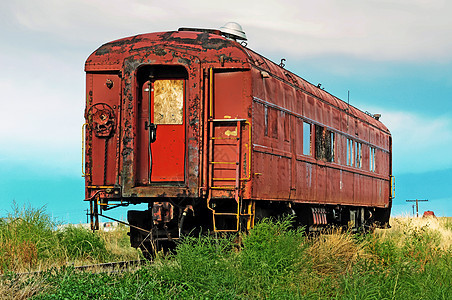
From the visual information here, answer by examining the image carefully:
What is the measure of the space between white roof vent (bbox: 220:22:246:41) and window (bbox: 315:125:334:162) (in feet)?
11.2

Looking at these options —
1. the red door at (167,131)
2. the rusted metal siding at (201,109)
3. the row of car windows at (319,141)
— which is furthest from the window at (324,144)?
the red door at (167,131)

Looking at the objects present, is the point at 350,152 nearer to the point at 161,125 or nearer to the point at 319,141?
the point at 319,141

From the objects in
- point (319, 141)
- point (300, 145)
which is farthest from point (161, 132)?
point (319, 141)

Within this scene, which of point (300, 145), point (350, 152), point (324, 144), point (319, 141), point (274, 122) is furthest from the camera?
point (350, 152)

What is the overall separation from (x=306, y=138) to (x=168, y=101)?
4.18 meters

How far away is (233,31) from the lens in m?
12.5

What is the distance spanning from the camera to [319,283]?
8438mm

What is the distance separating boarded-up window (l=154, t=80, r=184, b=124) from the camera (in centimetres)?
1096

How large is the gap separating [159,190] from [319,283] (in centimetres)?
352

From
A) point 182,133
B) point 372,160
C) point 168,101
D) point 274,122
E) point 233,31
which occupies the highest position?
point 233,31

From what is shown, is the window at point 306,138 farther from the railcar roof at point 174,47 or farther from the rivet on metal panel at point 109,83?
the rivet on metal panel at point 109,83

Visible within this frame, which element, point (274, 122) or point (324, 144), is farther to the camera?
point (324, 144)

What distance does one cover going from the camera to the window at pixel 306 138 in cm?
1380

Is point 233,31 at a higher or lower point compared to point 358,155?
higher
